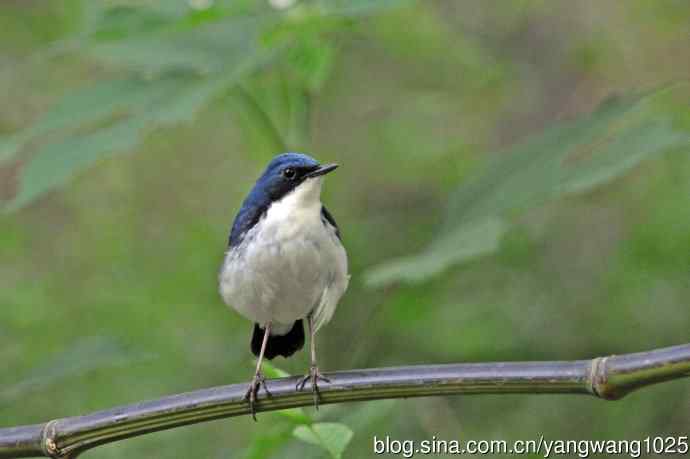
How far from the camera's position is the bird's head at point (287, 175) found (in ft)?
10.9

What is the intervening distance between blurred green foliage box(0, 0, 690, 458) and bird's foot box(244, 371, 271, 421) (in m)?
0.17

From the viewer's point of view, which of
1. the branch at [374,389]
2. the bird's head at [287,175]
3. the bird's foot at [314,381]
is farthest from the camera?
the bird's head at [287,175]

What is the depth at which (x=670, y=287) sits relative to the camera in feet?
18.4

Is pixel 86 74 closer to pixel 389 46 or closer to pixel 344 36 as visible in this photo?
pixel 389 46

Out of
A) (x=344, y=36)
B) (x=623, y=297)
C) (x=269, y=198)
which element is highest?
(x=344, y=36)

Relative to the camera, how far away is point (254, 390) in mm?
2699

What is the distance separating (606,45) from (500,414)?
2.67 meters

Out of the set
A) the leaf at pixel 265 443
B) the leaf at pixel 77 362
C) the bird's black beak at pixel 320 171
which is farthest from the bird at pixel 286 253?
the leaf at pixel 77 362

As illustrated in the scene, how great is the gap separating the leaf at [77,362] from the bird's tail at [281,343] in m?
0.51

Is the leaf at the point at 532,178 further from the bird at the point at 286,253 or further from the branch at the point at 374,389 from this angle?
the branch at the point at 374,389

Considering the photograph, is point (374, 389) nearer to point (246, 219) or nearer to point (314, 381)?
point (314, 381)

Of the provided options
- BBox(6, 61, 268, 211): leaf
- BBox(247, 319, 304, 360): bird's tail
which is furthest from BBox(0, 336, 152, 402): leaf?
BBox(6, 61, 268, 211): leaf

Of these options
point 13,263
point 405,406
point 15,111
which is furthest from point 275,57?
point 15,111

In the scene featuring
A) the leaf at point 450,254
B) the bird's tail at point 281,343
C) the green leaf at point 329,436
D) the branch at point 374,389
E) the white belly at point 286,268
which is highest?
the leaf at point 450,254
